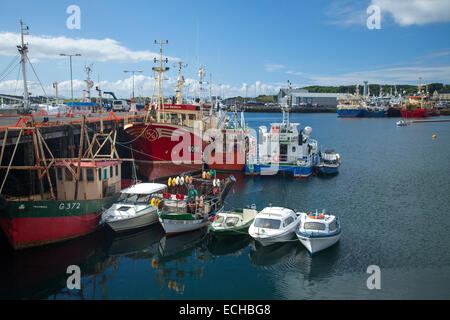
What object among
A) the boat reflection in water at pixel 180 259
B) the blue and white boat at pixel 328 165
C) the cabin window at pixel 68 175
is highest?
the cabin window at pixel 68 175

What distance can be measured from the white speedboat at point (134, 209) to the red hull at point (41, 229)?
148 centimetres

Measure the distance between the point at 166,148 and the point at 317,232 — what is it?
2434cm

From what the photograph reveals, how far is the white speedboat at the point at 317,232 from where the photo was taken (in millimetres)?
18484

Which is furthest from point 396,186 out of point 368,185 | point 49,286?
point 49,286

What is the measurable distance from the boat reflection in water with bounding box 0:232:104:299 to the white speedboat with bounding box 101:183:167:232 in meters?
1.49

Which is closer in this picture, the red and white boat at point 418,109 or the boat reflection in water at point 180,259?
the boat reflection in water at point 180,259

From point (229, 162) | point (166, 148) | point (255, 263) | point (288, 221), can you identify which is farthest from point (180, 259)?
point (166, 148)

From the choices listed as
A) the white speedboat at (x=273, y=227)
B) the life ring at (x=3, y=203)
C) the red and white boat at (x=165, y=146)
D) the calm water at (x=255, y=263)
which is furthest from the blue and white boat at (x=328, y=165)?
the life ring at (x=3, y=203)

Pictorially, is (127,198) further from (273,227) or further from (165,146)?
(165,146)

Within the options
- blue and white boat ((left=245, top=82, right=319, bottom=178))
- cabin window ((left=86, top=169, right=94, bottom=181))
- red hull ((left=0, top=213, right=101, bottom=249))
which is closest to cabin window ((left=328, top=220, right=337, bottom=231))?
red hull ((left=0, top=213, right=101, bottom=249))

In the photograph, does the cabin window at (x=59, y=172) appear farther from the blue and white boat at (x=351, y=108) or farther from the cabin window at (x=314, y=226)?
the blue and white boat at (x=351, y=108)

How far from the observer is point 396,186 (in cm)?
3319

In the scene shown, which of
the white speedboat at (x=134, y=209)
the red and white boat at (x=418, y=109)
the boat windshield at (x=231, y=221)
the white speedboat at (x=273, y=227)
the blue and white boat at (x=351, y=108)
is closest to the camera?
the white speedboat at (x=273, y=227)

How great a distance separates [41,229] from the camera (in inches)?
721
